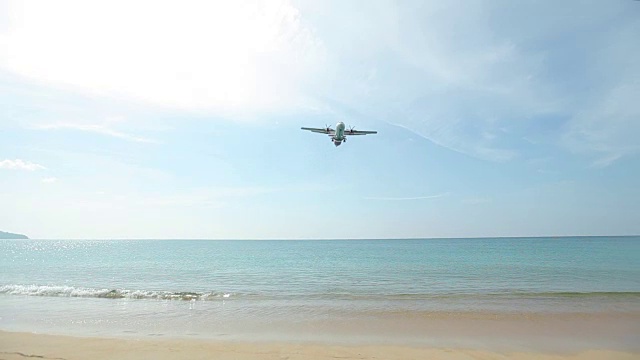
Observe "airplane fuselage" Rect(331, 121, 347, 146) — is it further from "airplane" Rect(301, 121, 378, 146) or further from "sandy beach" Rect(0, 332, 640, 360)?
"sandy beach" Rect(0, 332, 640, 360)

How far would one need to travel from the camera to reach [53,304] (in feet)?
57.9

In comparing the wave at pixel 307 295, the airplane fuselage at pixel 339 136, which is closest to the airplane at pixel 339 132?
the airplane fuselage at pixel 339 136

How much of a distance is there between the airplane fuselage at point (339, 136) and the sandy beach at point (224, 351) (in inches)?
440

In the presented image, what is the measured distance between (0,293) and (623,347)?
94.6 ft

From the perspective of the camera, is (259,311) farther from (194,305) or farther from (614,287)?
(614,287)

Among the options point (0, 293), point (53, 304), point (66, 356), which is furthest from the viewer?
point (0, 293)

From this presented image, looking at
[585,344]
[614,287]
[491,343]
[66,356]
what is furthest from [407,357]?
[614,287]

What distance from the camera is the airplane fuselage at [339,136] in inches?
755

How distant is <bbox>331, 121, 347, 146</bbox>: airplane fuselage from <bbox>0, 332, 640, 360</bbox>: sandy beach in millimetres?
11173

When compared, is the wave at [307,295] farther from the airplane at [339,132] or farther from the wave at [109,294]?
the airplane at [339,132]

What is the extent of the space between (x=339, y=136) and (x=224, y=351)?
40.1 ft

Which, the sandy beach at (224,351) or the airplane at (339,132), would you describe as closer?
the sandy beach at (224,351)

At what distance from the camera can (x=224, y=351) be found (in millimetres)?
9938

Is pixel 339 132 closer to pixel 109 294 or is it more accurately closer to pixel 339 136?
pixel 339 136
